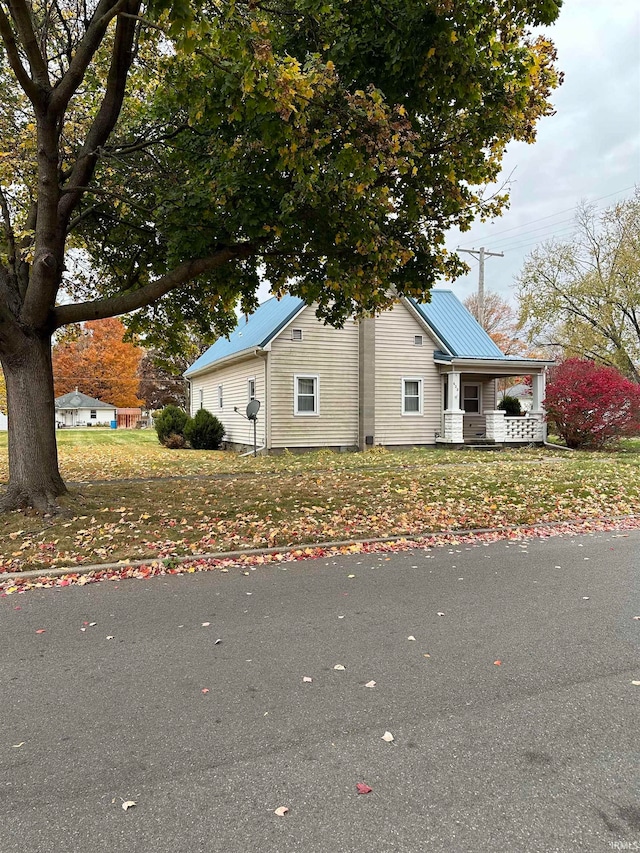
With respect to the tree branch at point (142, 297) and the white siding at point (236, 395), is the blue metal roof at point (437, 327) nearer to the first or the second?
the white siding at point (236, 395)

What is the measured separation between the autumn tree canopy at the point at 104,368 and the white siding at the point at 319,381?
38.8 meters

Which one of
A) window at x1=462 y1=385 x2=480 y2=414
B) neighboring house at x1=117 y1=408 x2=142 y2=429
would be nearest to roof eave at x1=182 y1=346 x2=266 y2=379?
window at x1=462 y1=385 x2=480 y2=414

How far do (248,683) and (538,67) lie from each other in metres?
7.68

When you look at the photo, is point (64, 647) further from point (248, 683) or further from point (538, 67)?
point (538, 67)

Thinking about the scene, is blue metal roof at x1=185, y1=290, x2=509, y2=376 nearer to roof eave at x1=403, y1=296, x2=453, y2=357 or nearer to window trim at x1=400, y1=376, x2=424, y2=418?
roof eave at x1=403, y1=296, x2=453, y2=357

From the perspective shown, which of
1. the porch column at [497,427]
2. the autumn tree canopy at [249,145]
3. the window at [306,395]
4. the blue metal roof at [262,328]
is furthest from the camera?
the porch column at [497,427]

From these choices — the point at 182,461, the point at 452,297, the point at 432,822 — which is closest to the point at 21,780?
the point at 432,822

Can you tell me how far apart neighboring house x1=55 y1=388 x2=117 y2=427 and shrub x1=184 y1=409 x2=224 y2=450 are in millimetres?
37612

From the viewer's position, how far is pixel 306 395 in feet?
59.5

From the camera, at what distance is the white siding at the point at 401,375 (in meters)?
18.9

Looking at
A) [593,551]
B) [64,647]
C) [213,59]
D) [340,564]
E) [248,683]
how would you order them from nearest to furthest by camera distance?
1. [248,683]
2. [64,647]
3. [213,59]
4. [340,564]
5. [593,551]

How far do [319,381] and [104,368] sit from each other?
41992 millimetres

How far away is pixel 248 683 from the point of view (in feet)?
11.1

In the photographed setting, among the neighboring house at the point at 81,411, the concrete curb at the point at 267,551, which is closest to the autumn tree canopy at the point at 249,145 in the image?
the concrete curb at the point at 267,551
